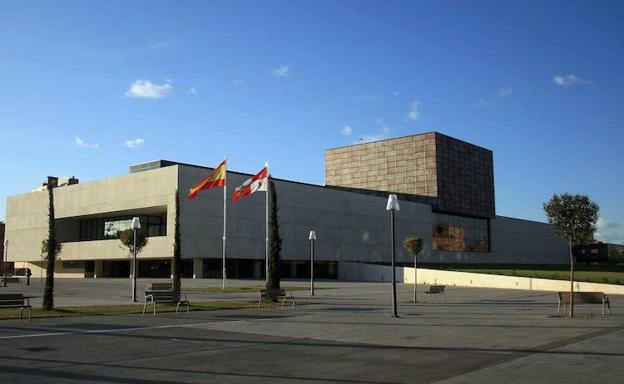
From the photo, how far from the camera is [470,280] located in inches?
2050

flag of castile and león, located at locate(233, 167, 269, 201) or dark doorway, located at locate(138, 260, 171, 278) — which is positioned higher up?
flag of castile and león, located at locate(233, 167, 269, 201)

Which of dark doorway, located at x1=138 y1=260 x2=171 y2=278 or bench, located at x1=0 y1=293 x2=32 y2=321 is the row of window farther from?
bench, located at x1=0 y1=293 x2=32 y2=321

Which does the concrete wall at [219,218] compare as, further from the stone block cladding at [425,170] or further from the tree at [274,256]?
the tree at [274,256]

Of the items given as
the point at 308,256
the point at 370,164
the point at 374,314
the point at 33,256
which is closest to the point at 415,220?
the point at 370,164

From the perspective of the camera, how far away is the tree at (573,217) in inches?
846

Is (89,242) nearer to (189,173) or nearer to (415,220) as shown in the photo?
(189,173)

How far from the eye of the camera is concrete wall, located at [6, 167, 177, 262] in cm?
6588

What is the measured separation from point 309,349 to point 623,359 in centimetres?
594

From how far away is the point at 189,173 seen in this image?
6500 cm

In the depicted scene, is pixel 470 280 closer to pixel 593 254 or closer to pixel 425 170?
pixel 425 170

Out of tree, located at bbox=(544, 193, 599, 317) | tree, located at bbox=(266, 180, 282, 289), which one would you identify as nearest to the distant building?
tree, located at bbox=(266, 180, 282, 289)

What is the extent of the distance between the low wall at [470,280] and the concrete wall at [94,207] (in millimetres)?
22831

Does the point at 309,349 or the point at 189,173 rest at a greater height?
the point at 189,173

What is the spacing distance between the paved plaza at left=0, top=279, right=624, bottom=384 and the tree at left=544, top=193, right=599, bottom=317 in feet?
10.6
